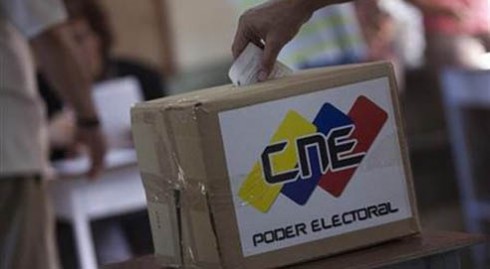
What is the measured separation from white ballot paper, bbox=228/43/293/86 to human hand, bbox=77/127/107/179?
1.44 meters

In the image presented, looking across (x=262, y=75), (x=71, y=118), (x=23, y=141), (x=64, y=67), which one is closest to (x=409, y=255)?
(x=262, y=75)

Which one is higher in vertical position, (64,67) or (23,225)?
(64,67)

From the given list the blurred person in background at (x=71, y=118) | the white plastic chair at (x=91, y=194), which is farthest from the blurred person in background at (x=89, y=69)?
the white plastic chair at (x=91, y=194)

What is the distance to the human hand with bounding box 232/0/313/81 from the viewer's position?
5.44ft

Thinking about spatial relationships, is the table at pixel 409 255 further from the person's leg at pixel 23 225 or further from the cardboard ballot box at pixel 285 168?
the person's leg at pixel 23 225

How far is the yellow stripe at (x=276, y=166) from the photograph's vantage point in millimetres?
1585

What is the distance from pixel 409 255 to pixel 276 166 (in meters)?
0.22

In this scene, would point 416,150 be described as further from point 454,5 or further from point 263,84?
point 263,84

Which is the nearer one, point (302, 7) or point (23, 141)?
point (302, 7)

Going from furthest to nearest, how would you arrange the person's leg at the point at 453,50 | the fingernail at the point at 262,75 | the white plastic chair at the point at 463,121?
1. the person's leg at the point at 453,50
2. the white plastic chair at the point at 463,121
3. the fingernail at the point at 262,75

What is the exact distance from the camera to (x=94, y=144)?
3.16 m

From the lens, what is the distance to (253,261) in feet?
5.21

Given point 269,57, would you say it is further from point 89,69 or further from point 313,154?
point 89,69

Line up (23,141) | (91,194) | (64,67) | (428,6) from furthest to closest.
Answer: (428,6) < (91,194) < (64,67) < (23,141)
